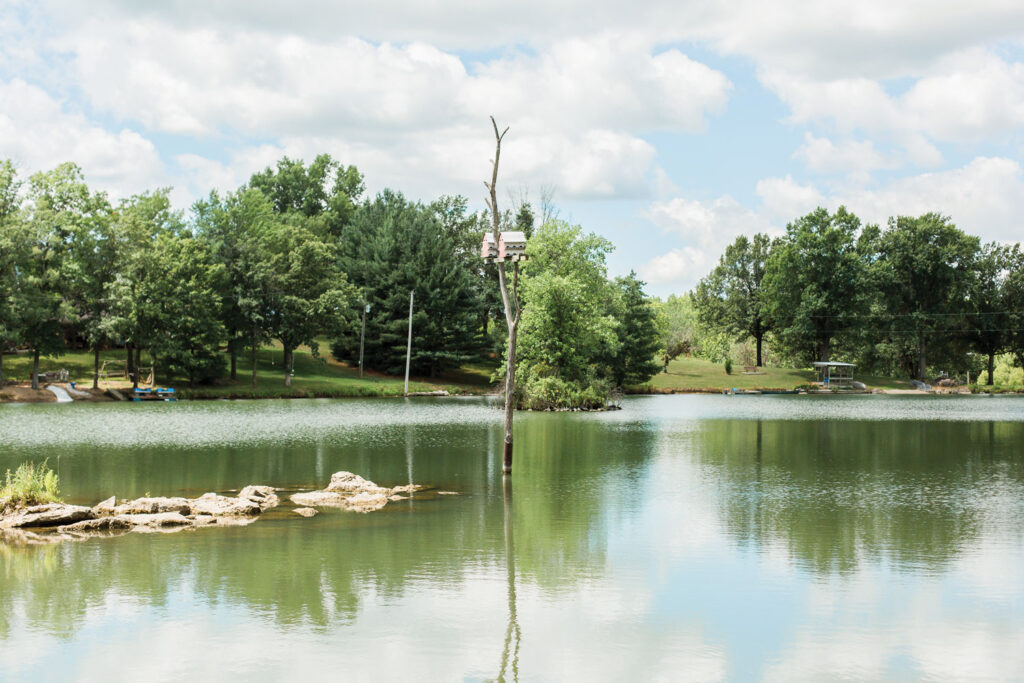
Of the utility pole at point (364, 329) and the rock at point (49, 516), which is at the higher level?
the utility pole at point (364, 329)

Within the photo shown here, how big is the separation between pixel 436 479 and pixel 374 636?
11913 millimetres

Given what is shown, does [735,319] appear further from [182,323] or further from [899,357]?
[182,323]

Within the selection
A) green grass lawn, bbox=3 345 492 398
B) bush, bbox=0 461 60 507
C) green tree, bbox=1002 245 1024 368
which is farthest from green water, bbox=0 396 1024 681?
green tree, bbox=1002 245 1024 368

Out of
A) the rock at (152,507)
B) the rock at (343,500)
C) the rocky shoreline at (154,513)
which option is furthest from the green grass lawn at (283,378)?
the rock at (152,507)

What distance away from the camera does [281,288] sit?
64.9 metres

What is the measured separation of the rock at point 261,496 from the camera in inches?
674

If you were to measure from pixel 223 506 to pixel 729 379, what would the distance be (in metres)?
73.5

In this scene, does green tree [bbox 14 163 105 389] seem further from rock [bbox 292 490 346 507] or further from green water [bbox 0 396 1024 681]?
rock [bbox 292 490 346 507]

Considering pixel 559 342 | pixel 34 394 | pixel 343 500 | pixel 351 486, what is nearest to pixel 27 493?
pixel 343 500

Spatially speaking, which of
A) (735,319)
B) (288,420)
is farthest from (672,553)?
(735,319)

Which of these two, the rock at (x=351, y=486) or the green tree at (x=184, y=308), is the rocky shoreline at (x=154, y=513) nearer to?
the rock at (x=351, y=486)

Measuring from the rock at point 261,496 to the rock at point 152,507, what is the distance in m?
1.30

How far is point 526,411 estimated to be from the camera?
158 ft

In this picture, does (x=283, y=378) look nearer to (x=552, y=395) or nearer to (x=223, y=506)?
(x=552, y=395)
